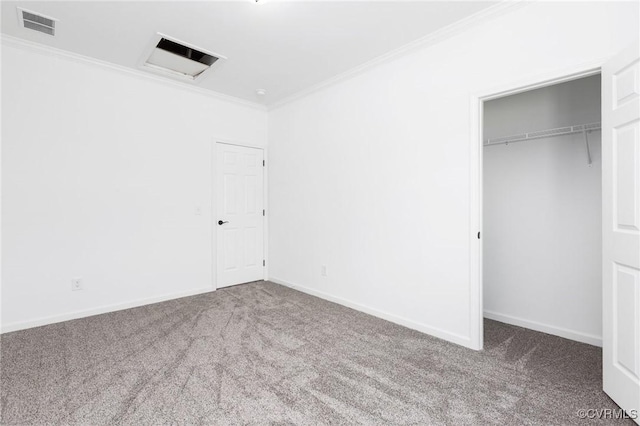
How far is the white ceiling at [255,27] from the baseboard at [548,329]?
2.78 m

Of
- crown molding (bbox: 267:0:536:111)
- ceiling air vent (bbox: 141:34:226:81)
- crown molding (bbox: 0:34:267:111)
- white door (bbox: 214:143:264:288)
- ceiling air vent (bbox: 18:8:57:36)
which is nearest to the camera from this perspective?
crown molding (bbox: 267:0:536:111)

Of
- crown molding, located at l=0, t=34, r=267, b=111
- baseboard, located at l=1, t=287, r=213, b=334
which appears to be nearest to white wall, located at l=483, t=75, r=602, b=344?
crown molding, located at l=0, t=34, r=267, b=111

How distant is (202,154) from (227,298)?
191cm

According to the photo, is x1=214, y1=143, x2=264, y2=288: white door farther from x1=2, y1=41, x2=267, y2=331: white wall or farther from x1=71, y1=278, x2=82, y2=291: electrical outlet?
x1=71, y1=278, x2=82, y2=291: electrical outlet

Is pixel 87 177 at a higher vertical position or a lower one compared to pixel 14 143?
lower

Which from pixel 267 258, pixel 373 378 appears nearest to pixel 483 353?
pixel 373 378

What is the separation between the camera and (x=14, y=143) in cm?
298

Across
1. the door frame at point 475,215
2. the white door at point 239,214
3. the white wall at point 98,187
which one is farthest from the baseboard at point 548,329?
the white wall at point 98,187

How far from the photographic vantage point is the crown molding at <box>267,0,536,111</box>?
2404mm

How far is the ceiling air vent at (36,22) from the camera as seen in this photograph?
2574 millimetres

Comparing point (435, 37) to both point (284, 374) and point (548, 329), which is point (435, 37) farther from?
point (284, 374)

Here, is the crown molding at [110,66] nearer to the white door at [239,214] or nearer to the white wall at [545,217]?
the white door at [239,214]

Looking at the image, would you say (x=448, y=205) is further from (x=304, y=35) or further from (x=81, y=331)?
(x=81, y=331)

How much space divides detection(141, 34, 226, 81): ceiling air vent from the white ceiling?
9cm
